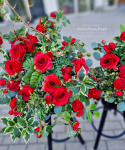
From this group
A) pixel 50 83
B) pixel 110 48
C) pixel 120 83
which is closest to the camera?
pixel 50 83

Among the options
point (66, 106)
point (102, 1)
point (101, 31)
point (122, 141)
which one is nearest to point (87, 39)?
point (101, 31)

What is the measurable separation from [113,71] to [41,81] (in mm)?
540

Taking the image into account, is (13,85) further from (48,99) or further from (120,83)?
(120,83)

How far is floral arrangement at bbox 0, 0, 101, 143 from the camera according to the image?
2.54 feet

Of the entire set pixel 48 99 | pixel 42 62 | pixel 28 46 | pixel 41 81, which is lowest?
pixel 48 99

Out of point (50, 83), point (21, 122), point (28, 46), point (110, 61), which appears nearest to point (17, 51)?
point (28, 46)

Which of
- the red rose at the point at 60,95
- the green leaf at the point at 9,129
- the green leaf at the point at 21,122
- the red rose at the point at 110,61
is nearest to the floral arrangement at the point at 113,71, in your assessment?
the red rose at the point at 110,61

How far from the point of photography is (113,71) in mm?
995

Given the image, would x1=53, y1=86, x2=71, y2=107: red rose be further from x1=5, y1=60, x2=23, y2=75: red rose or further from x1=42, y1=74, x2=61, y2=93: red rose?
x1=5, y1=60, x2=23, y2=75: red rose

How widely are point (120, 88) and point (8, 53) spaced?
0.76m

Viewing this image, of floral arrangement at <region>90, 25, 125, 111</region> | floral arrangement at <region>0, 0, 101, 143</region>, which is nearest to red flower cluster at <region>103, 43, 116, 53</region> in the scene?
floral arrangement at <region>90, 25, 125, 111</region>

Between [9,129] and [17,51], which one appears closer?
[17,51]

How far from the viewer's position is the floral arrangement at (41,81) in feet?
2.54

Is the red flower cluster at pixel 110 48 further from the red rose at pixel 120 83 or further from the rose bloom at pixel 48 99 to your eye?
the rose bloom at pixel 48 99
